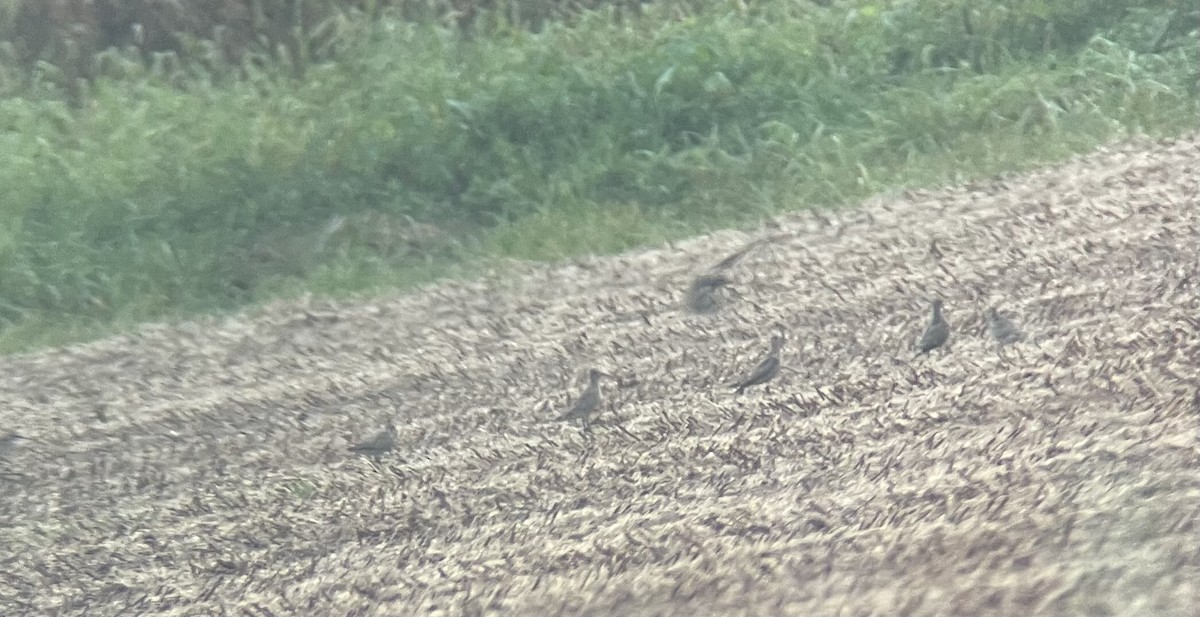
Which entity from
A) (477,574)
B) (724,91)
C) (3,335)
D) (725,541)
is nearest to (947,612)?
(725,541)

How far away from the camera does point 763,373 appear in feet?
6.47

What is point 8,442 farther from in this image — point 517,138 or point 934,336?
point 934,336

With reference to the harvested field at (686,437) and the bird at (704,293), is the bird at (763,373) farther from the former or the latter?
the bird at (704,293)

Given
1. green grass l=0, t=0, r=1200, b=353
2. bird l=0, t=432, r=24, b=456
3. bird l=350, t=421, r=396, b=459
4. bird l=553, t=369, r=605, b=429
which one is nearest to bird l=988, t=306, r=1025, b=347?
green grass l=0, t=0, r=1200, b=353

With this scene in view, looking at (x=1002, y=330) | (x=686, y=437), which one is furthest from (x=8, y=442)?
(x=1002, y=330)

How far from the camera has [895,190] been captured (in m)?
2.15

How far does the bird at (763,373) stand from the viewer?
197 centimetres

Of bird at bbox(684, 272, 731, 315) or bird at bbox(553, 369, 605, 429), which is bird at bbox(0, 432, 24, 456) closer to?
bird at bbox(553, 369, 605, 429)

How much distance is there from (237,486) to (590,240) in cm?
76

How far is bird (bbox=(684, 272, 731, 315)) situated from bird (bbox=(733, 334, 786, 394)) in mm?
133

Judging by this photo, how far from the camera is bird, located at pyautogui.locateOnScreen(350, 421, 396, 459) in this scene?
198 centimetres

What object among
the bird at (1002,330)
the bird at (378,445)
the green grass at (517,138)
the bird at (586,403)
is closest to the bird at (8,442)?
the green grass at (517,138)

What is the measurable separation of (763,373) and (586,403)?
0.30 metres

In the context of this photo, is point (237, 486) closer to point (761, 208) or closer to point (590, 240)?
point (590, 240)
